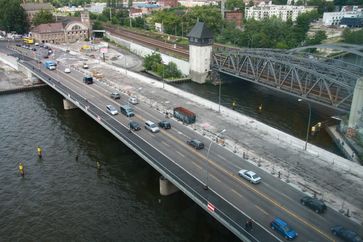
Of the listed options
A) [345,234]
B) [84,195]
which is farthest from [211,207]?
[84,195]

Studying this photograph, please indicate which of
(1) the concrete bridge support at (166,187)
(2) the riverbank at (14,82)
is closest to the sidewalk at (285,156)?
(1) the concrete bridge support at (166,187)

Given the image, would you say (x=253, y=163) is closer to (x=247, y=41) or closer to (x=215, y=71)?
(x=215, y=71)

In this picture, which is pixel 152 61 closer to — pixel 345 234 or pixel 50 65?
pixel 50 65

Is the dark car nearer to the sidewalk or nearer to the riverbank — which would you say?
the sidewalk

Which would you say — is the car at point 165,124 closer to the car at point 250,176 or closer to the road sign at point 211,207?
the car at point 250,176

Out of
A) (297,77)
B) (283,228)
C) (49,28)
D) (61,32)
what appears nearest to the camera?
(283,228)

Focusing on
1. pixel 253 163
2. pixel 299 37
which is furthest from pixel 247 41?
pixel 253 163
